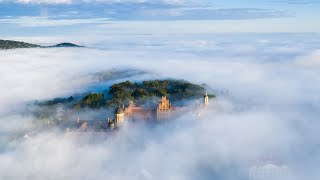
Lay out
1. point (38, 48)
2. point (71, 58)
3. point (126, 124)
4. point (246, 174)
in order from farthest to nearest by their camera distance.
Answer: point (38, 48) → point (71, 58) → point (126, 124) → point (246, 174)

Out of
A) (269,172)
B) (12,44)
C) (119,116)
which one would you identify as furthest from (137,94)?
(12,44)

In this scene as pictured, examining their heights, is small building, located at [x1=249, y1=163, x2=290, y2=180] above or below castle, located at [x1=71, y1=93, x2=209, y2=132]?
below

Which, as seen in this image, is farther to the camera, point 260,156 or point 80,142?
point 80,142

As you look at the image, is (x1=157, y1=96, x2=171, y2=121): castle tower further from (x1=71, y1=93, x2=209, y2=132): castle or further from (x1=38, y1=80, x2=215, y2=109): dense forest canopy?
(x1=38, y1=80, x2=215, y2=109): dense forest canopy

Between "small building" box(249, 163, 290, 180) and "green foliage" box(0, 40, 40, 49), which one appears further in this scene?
"green foliage" box(0, 40, 40, 49)

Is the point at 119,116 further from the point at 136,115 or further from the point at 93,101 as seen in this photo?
the point at 93,101

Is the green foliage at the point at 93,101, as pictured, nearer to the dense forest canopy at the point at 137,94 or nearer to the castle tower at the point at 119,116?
the dense forest canopy at the point at 137,94

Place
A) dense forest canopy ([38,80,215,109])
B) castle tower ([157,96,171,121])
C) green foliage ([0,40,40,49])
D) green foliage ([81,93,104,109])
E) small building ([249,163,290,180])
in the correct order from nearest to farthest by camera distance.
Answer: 1. small building ([249,163,290,180])
2. castle tower ([157,96,171,121])
3. green foliage ([81,93,104,109])
4. dense forest canopy ([38,80,215,109])
5. green foliage ([0,40,40,49])

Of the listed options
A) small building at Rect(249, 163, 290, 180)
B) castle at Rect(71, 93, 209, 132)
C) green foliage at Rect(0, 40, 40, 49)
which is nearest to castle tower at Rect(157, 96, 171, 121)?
castle at Rect(71, 93, 209, 132)

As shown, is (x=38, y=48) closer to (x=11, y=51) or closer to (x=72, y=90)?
(x=11, y=51)

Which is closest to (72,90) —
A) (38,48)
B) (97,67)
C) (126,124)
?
(97,67)

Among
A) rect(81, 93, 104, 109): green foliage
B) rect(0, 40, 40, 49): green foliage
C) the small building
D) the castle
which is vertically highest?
rect(0, 40, 40, 49): green foliage
